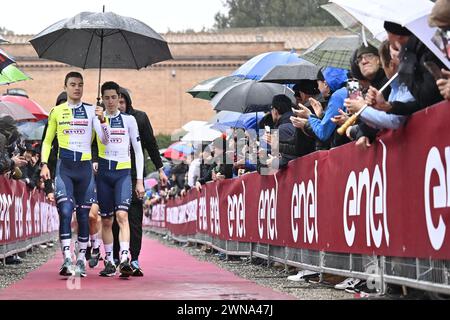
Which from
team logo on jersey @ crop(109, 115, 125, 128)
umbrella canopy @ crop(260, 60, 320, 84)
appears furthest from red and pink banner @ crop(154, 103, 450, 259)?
team logo on jersey @ crop(109, 115, 125, 128)

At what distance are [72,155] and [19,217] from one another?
6.11 meters

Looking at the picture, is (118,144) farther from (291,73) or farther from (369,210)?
(369,210)

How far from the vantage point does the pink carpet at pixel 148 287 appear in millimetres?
9797

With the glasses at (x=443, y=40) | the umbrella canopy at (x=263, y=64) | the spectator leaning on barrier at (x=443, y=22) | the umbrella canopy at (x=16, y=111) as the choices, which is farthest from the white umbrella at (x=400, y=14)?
the umbrella canopy at (x=16, y=111)

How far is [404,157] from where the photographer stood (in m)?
8.45

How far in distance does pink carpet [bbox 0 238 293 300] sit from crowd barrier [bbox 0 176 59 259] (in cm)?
134

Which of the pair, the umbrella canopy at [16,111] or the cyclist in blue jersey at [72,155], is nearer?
the cyclist in blue jersey at [72,155]

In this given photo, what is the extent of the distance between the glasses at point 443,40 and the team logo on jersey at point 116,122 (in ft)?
19.7

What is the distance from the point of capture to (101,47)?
1409 centimetres

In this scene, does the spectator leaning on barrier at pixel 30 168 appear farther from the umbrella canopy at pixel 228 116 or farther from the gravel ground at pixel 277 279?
the gravel ground at pixel 277 279
